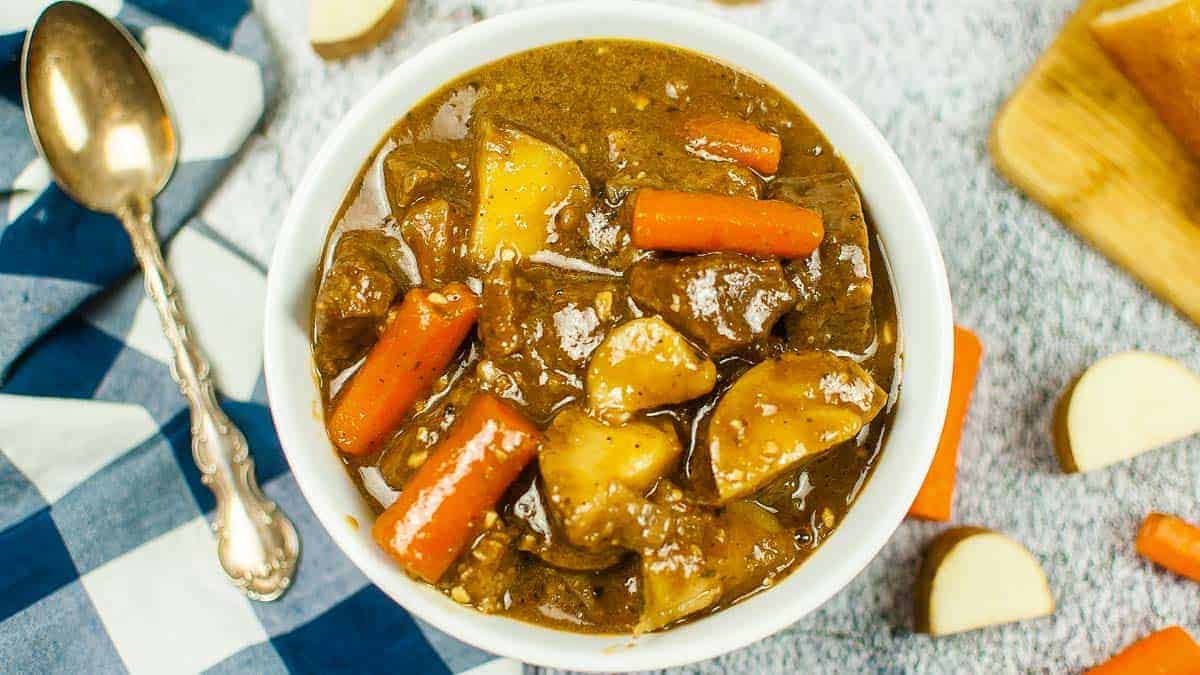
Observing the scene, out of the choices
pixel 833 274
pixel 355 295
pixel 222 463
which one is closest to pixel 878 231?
pixel 833 274

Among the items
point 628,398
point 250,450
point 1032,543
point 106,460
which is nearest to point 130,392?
point 106,460

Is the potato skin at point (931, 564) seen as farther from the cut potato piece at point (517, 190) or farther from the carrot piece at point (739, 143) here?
the cut potato piece at point (517, 190)

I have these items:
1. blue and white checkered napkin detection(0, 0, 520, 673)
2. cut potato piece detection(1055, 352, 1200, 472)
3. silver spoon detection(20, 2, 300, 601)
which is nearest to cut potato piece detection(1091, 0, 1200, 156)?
cut potato piece detection(1055, 352, 1200, 472)

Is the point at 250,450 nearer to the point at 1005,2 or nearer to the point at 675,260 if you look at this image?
the point at 675,260

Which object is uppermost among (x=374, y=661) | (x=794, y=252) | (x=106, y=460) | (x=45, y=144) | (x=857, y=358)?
(x=45, y=144)

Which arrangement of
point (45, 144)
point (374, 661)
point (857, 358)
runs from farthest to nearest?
point (374, 661) < point (45, 144) < point (857, 358)

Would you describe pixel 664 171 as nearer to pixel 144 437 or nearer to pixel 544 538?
pixel 544 538
